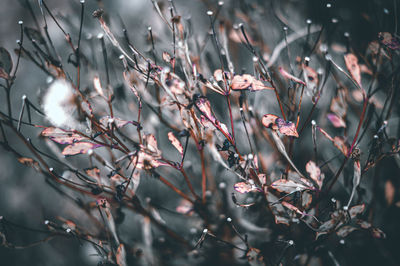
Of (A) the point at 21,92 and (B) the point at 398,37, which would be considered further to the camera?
(A) the point at 21,92

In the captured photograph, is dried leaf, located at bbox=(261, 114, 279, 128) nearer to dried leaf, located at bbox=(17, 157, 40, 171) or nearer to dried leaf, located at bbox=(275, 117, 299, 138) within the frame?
dried leaf, located at bbox=(275, 117, 299, 138)

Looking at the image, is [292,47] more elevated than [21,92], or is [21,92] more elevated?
[21,92]

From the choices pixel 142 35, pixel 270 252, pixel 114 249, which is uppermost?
pixel 142 35

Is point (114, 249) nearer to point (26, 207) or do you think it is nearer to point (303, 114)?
point (26, 207)

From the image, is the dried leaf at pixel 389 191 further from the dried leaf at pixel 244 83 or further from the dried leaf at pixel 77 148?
the dried leaf at pixel 77 148

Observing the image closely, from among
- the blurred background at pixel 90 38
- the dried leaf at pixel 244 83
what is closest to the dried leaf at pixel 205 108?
the dried leaf at pixel 244 83

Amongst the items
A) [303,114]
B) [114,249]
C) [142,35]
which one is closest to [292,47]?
[303,114]

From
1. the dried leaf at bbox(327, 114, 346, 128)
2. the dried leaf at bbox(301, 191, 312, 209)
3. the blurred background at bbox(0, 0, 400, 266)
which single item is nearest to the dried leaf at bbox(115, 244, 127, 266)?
the blurred background at bbox(0, 0, 400, 266)
